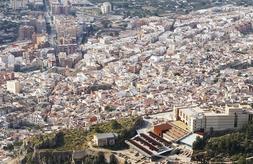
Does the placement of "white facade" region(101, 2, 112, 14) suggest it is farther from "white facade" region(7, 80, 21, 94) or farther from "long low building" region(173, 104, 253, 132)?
"long low building" region(173, 104, 253, 132)

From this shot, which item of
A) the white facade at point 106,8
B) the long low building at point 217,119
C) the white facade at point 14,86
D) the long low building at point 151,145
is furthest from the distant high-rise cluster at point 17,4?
the long low building at point 151,145

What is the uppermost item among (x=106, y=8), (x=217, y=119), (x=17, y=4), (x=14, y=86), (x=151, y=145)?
(x=17, y=4)

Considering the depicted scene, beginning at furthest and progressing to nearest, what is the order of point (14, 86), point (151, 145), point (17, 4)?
point (17, 4) < point (14, 86) < point (151, 145)

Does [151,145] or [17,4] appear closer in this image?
[151,145]

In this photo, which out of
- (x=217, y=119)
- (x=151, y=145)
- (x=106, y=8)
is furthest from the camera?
(x=106, y=8)

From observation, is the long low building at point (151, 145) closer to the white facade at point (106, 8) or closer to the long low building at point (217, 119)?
the long low building at point (217, 119)

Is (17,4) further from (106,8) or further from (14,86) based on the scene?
(14,86)

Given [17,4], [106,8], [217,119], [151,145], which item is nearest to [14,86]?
[151,145]

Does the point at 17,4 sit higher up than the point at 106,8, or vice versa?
the point at 17,4
